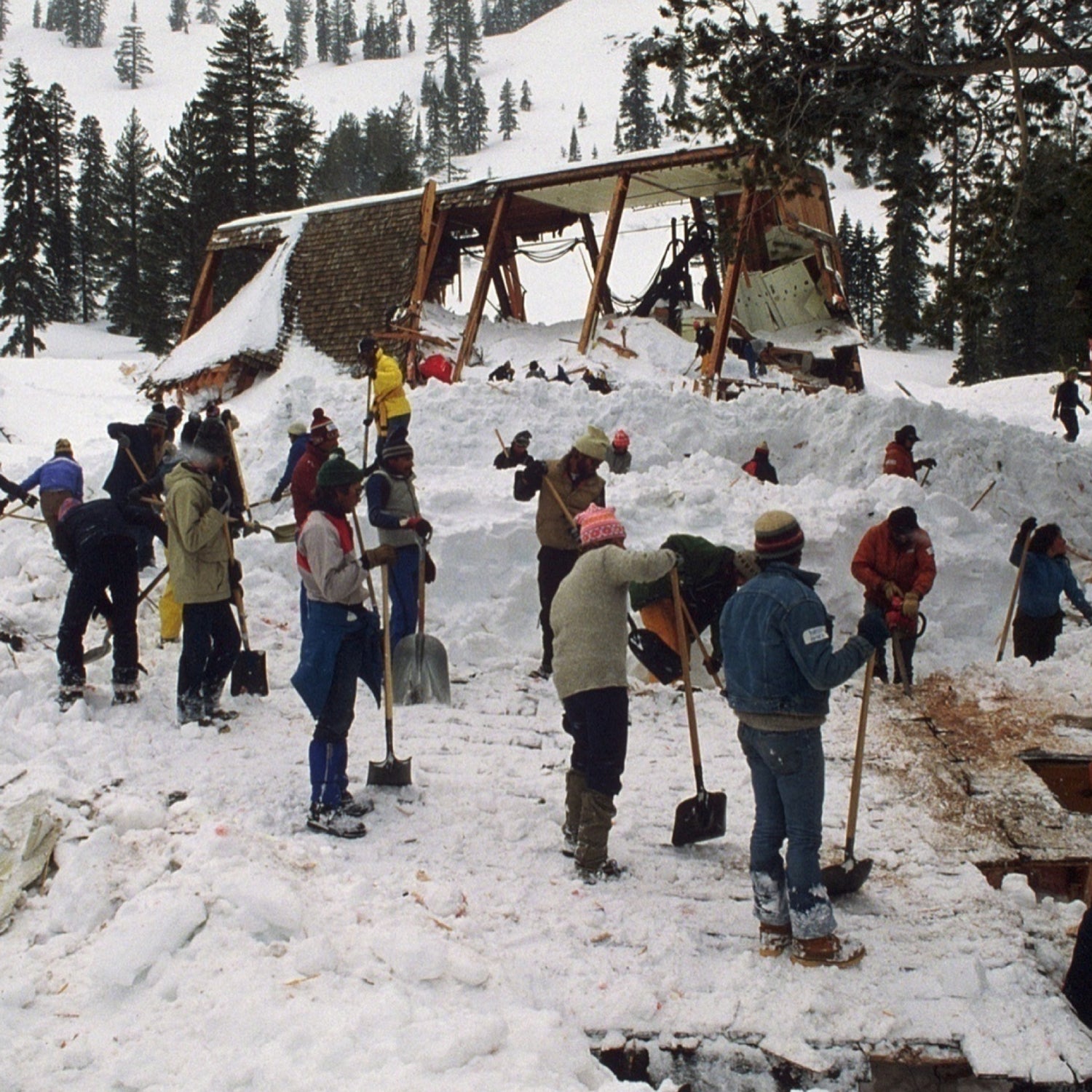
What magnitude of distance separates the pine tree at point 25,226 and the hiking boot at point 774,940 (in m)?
39.7

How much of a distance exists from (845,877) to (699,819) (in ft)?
2.53

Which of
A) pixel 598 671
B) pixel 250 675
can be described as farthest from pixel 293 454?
pixel 598 671

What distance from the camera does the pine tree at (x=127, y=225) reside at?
148ft

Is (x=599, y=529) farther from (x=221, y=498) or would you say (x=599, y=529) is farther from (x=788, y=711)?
(x=221, y=498)

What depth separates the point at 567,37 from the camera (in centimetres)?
13788

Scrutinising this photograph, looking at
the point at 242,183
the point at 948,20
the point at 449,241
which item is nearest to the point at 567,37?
the point at 242,183

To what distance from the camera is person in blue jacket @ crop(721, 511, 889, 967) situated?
145 inches

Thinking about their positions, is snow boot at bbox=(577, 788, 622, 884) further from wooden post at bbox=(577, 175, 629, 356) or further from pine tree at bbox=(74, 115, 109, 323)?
pine tree at bbox=(74, 115, 109, 323)

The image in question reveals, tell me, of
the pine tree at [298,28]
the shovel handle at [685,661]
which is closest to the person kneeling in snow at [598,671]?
the shovel handle at [685,661]

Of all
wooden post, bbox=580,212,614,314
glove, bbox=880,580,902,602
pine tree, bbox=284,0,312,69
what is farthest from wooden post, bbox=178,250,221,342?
pine tree, bbox=284,0,312,69

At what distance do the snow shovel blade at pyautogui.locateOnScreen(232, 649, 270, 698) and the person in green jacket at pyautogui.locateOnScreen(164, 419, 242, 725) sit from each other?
0.34 metres

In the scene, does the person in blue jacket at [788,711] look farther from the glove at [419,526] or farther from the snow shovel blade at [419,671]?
the glove at [419,526]

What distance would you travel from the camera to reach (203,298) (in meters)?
20.7

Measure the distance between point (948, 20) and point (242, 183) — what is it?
3090cm
